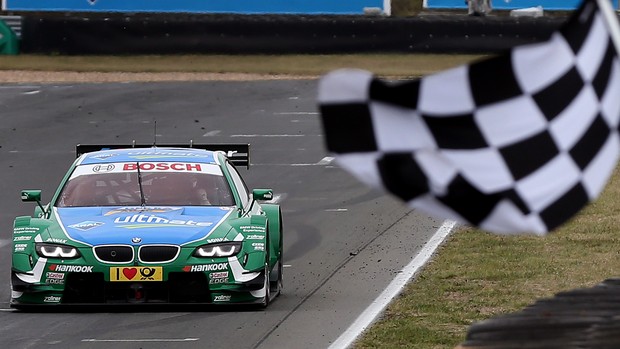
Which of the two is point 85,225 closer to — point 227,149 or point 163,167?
point 163,167

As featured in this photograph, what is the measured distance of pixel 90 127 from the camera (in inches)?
1106

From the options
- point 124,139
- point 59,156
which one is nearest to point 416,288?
point 59,156

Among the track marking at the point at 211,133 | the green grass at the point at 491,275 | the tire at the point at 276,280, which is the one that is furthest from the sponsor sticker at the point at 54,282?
the track marking at the point at 211,133

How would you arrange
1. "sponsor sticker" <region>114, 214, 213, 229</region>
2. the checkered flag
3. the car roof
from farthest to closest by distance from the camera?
1. the car roof
2. "sponsor sticker" <region>114, 214, 213, 229</region>
3. the checkered flag

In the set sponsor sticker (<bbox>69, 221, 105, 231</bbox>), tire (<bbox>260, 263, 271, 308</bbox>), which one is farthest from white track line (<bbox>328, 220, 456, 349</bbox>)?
→ sponsor sticker (<bbox>69, 221, 105, 231</bbox>)

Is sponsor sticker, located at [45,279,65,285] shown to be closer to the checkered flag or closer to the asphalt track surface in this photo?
the asphalt track surface

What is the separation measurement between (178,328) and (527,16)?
2789 cm

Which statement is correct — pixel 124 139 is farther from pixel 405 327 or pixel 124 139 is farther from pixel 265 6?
pixel 265 6

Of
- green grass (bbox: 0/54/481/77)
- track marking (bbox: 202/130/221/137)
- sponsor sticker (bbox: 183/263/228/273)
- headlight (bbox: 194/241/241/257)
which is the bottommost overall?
green grass (bbox: 0/54/481/77)

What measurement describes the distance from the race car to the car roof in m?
0.50

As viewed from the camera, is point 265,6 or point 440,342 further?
point 265,6

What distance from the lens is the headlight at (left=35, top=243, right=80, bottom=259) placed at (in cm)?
1238

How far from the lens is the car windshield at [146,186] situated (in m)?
13.3

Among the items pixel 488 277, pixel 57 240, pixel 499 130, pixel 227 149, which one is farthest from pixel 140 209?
pixel 499 130
